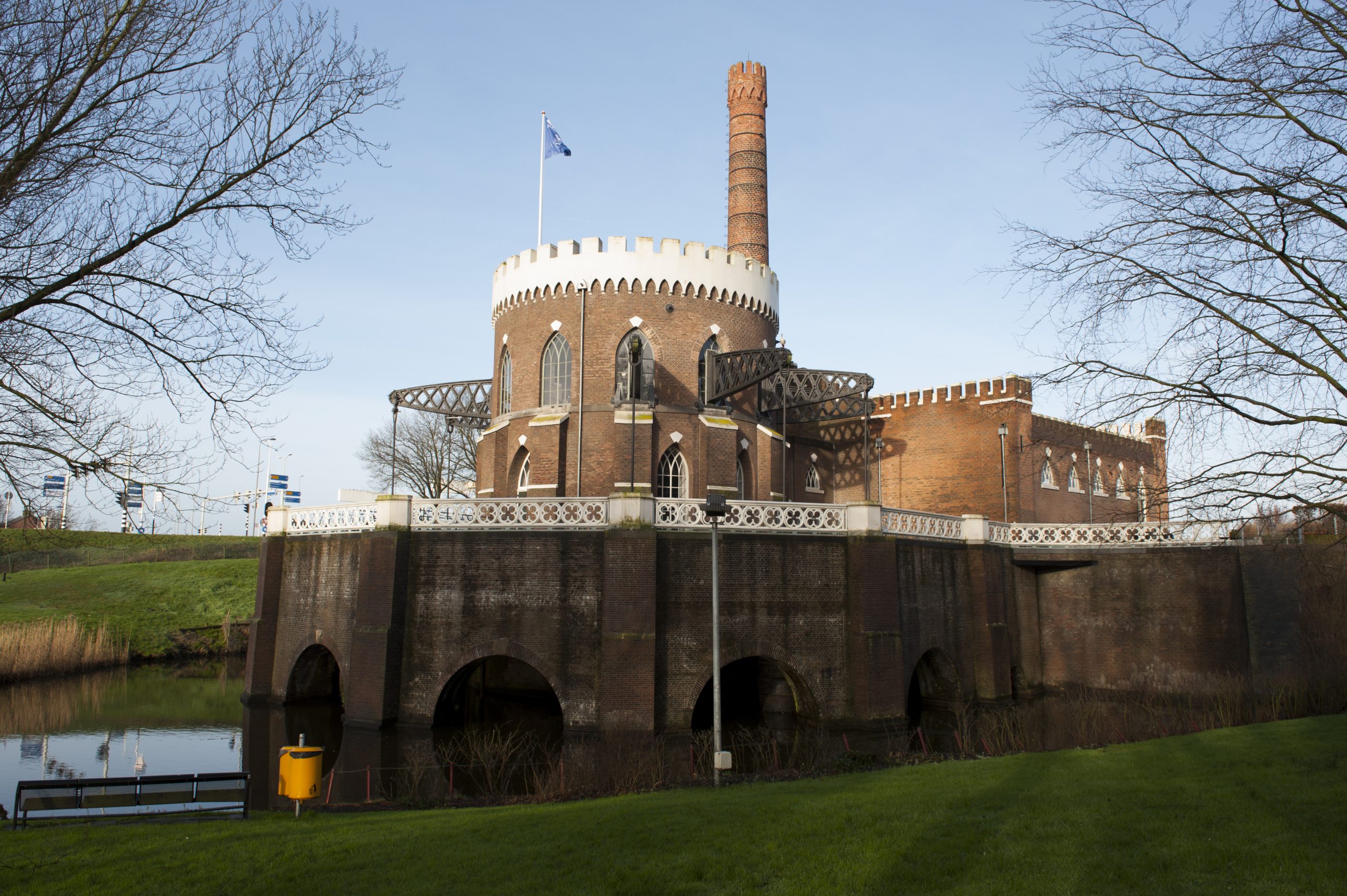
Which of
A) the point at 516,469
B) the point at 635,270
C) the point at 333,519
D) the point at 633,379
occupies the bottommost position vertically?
the point at 333,519

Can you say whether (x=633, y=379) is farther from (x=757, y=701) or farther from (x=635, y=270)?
(x=757, y=701)

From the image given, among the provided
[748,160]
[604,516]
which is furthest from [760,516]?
[748,160]

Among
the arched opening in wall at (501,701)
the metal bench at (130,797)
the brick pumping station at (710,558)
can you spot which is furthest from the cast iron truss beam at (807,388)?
the metal bench at (130,797)

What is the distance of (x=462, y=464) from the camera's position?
56125 mm

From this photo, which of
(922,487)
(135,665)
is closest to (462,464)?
(135,665)

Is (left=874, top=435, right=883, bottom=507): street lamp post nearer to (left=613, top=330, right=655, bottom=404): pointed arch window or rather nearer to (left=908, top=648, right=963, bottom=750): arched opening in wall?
(left=908, top=648, right=963, bottom=750): arched opening in wall

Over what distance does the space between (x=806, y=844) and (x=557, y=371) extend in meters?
23.4

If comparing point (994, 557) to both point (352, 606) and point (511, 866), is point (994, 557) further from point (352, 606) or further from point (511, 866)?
point (511, 866)

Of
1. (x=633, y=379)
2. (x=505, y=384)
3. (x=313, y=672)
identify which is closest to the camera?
(x=633, y=379)

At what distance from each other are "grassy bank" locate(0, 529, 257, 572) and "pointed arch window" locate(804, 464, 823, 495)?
103 feet

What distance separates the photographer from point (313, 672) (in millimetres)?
25953

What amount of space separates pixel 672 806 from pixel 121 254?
9051 millimetres

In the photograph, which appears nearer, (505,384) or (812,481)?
(505,384)

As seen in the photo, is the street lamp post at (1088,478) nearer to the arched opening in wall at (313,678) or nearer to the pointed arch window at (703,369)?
the pointed arch window at (703,369)
